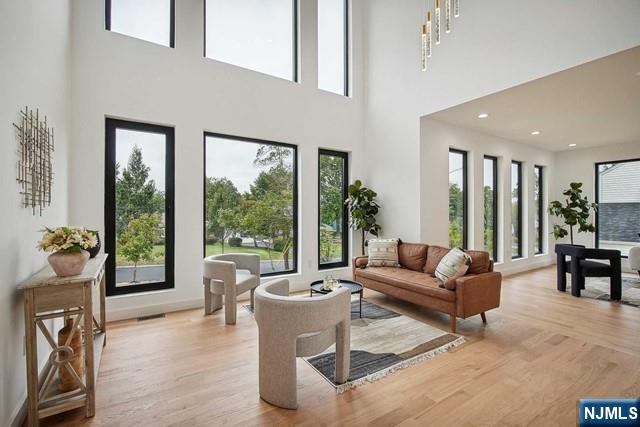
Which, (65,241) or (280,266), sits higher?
(65,241)

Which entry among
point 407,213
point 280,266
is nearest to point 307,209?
point 280,266

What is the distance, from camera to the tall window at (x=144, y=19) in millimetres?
3730

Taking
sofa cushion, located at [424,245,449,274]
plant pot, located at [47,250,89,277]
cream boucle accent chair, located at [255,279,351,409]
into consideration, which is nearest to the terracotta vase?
plant pot, located at [47,250,89,277]

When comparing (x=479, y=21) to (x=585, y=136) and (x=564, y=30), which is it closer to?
(x=564, y=30)

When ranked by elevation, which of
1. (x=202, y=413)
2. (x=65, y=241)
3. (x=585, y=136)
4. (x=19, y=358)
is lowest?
(x=202, y=413)

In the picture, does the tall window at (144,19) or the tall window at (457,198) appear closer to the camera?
the tall window at (144,19)

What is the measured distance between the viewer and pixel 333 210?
5.50 metres

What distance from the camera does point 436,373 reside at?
7.97 ft

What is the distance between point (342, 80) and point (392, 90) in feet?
3.59

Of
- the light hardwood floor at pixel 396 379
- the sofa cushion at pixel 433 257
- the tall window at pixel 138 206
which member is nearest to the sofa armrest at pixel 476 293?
the light hardwood floor at pixel 396 379

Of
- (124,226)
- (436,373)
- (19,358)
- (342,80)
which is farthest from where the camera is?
(342,80)

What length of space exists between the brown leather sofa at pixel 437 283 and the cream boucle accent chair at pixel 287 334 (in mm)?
1692

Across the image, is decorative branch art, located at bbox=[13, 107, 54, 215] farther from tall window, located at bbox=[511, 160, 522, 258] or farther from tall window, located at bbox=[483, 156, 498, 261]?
tall window, located at bbox=[511, 160, 522, 258]

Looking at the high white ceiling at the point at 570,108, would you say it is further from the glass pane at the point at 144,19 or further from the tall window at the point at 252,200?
the glass pane at the point at 144,19
